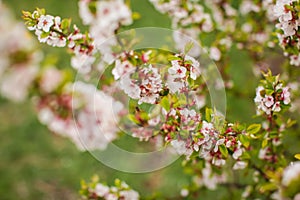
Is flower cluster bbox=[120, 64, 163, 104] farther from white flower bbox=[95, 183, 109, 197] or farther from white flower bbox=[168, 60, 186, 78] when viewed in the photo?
white flower bbox=[95, 183, 109, 197]

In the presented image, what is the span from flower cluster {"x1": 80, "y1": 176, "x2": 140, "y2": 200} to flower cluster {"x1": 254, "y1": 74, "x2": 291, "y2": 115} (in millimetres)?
698

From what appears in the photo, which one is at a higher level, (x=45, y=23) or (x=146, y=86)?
(x=45, y=23)

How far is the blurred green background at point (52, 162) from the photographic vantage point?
3.27 meters

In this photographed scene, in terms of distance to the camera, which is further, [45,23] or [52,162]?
[52,162]

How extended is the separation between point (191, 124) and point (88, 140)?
919mm

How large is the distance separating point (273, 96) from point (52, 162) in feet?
7.30

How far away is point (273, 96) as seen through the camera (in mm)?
1711

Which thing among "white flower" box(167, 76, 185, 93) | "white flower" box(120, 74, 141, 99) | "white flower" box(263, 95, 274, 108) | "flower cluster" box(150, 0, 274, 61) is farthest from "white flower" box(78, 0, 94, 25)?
"white flower" box(263, 95, 274, 108)

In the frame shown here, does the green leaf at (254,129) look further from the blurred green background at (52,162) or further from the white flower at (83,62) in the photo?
the blurred green background at (52,162)

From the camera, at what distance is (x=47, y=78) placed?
1.94 m

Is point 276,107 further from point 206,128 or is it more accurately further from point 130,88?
point 130,88

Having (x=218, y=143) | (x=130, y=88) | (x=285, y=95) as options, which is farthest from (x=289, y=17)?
(x=130, y=88)

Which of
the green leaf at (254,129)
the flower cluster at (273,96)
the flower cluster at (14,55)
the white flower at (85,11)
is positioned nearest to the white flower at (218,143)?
the green leaf at (254,129)

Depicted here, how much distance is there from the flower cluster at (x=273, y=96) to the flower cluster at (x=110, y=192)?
70 centimetres
